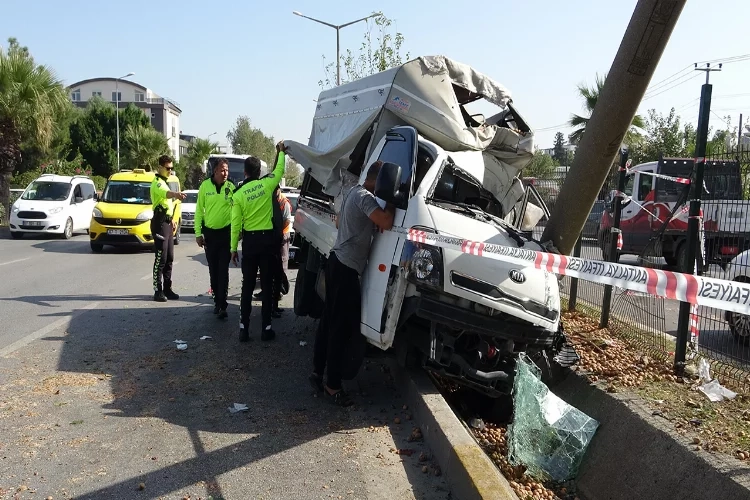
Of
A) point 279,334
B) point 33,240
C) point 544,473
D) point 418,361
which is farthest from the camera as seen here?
point 33,240

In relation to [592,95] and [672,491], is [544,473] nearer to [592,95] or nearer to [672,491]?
[672,491]

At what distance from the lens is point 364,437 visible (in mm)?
5094

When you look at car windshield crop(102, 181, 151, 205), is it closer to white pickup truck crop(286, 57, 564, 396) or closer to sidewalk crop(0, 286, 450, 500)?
Answer: sidewalk crop(0, 286, 450, 500)

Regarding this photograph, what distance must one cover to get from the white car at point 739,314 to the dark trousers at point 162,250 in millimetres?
7389

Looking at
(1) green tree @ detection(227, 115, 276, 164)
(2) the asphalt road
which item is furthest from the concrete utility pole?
(1) green tree @ detection(227, 115, 276, 164)

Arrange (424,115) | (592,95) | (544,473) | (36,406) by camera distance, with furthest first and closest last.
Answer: (592,95) → (424,115) → (36,406) → (544,473)

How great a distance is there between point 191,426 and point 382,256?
6.35 feet

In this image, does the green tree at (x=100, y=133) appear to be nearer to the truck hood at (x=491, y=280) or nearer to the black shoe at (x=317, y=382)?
the black shoe at (x=317, y=382)

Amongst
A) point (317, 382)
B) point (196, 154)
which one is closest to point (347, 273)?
point (317, 382)

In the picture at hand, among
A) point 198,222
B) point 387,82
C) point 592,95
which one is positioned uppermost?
point 592,95

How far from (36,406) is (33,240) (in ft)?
56.3

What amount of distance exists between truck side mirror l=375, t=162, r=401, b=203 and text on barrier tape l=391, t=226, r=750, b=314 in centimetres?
38

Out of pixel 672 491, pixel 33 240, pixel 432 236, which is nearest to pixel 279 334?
pixel 432 236

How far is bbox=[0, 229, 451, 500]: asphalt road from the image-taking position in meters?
4.20
